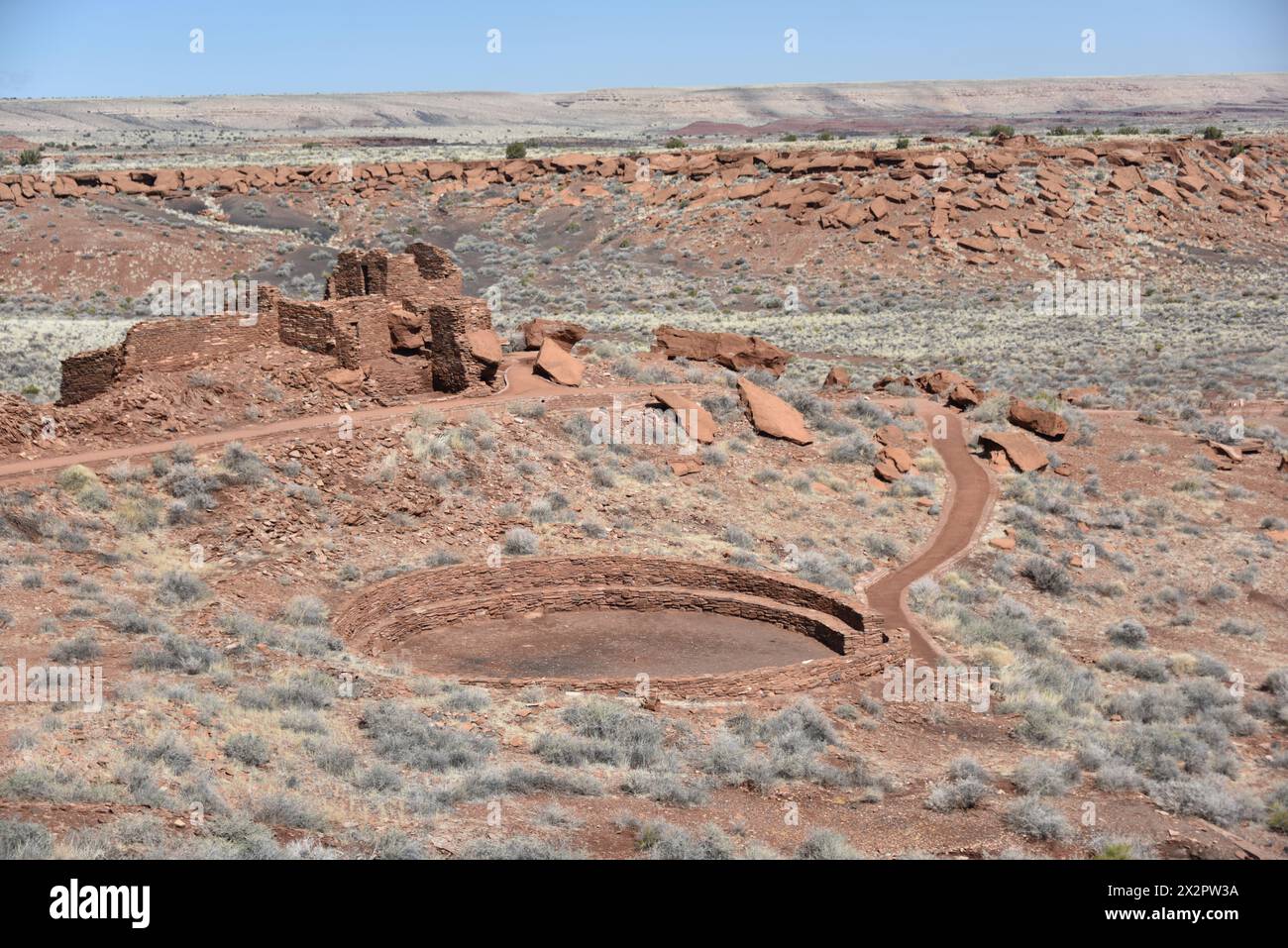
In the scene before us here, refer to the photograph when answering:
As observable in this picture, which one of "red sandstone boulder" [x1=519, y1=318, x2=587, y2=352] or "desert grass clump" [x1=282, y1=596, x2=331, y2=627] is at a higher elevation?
"red sandstone boulder" [x1=519, y1=318, x2=587, y2=352]

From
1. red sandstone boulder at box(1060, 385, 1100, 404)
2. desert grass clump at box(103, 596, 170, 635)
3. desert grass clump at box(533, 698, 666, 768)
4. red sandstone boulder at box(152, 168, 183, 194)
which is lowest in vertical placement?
desert grass clump at box(533, 698, 666, 768)

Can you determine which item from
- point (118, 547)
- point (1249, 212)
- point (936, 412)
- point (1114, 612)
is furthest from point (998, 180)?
point (118, 547)

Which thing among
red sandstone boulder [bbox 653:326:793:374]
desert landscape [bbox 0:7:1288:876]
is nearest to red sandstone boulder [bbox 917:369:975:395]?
desert landscape [bbox 0:7:1288:876]

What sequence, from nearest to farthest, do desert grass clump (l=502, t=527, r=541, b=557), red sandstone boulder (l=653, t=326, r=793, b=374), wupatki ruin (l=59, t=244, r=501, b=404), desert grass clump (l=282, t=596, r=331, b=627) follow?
desert grass clump (l=282, t=596, r=331, b=627) < desert grass clump (l=502, t=527, r=541, b=557) < wupatki ruin (l=59, t=244, r=501, b=404) < red sandstone boulder (l=653, t=326, r=793, b=374)

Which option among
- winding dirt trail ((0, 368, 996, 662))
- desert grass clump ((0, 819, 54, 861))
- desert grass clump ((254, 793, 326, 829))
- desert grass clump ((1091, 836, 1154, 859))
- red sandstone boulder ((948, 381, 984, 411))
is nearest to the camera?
desert grass clump ((0, 819, 54, 861))

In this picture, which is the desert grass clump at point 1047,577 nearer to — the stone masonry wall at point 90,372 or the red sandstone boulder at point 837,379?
the red sandstone boulder at point 837,379

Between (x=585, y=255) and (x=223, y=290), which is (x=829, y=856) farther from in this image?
(x=585, y=255)

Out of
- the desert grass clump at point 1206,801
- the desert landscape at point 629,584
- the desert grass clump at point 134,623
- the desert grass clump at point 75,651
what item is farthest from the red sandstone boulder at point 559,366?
the desert grass clump at point 1206,801

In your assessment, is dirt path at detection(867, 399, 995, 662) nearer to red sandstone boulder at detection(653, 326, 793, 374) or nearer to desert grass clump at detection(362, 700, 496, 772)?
red sandstone boulder at detection(653, 326, 793, 374)
